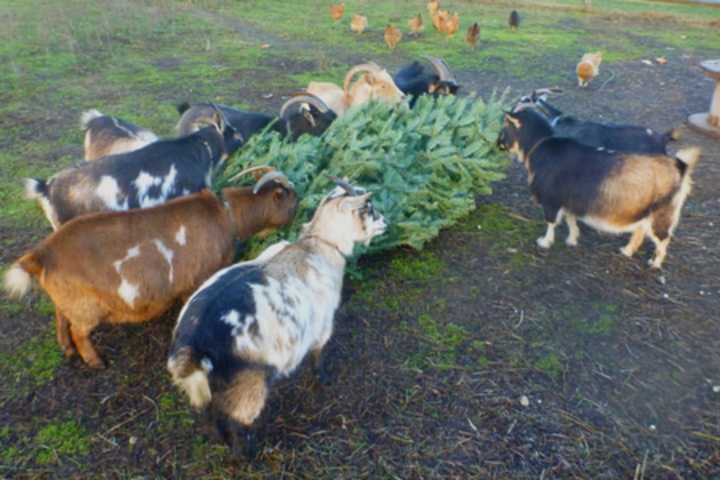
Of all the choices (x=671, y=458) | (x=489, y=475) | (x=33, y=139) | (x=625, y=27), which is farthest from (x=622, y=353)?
(x=625, y=27)

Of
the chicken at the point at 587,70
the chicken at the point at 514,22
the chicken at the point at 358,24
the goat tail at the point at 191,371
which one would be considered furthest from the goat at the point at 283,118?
the chicken at the point at 514,22

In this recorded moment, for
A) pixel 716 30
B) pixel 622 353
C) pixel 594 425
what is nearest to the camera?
pixel 594 425

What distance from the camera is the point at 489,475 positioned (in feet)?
11.3

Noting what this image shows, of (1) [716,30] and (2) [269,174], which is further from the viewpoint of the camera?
(1) [716,30]

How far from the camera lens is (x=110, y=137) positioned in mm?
6164

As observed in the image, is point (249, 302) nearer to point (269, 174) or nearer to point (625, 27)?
point (269, 174)

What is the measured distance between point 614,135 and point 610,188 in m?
1.78

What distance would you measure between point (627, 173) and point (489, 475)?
3176mm

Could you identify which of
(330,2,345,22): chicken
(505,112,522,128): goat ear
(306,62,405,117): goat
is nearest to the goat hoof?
(505,112,522,128): goat ear

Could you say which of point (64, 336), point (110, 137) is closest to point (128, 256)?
point (64, 336)

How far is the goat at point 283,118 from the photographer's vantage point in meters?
6.95

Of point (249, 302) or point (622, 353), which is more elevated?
point (249, 302)

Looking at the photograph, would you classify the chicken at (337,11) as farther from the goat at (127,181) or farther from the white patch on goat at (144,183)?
the white patch on goat at (144,183)

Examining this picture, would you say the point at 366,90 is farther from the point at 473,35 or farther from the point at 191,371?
the point at 473,35
